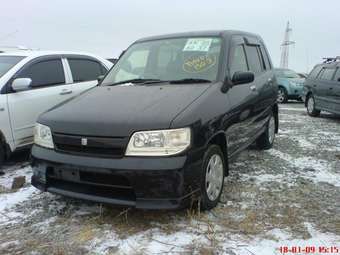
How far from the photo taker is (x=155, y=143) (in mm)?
3213

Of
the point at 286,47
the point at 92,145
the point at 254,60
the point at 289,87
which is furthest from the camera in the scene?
the point at 286,47

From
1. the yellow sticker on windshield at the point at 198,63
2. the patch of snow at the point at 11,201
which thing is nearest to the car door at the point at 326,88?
the yellow sticker on windshield at the point at 198,63

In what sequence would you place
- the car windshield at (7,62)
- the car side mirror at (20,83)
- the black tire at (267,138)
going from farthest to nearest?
the black tire at (267,138) < the car windshield at (7,62) < the car side mirror at (20,83)

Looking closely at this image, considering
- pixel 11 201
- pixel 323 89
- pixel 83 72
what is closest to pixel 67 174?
pixel 11 201

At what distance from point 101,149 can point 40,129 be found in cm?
84

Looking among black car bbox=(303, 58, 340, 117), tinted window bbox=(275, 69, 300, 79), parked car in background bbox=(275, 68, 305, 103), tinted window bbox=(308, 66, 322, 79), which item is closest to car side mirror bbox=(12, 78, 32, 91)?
black car bbox=(303, 58, 340, 117)

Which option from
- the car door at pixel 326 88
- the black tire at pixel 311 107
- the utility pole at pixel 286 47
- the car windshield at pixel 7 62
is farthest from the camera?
the utility pole at pixel 286 47

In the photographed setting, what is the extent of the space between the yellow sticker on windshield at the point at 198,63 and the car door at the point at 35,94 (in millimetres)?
2411

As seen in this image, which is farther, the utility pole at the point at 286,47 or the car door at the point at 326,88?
the utility pole at the point at 286,47

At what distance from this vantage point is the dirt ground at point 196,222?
10.3 ft

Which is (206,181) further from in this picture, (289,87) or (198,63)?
(289,87)

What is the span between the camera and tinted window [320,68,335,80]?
10.6 m

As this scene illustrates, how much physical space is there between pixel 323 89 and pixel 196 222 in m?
8.52

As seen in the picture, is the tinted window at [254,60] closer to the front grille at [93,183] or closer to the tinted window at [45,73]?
the front grille at [93,183]
